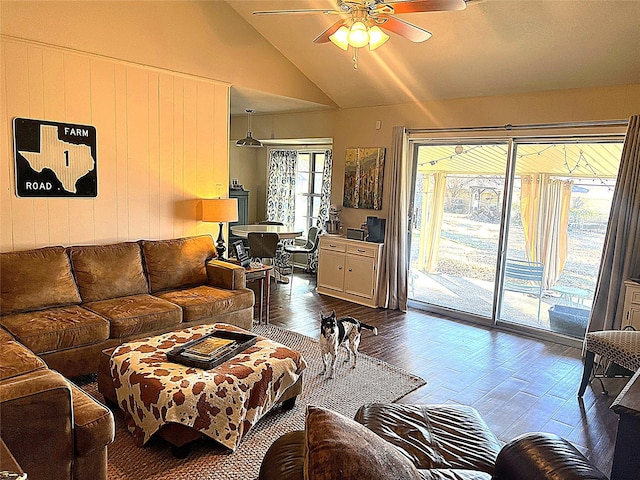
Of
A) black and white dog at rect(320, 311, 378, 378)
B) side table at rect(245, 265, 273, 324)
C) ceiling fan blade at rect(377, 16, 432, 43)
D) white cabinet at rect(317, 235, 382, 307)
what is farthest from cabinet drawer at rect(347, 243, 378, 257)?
ceiling fan blade at rect(377, 16, 432, 43)

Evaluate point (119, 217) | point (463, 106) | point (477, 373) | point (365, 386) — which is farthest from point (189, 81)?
point (477, 373)

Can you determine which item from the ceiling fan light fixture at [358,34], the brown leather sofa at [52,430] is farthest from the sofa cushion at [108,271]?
the ceiling fan light fixture at [358,34]

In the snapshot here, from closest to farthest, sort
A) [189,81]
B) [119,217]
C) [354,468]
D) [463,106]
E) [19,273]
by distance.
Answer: [354,468] < [19,273] < [119,217] < [189,81] < [463,106]

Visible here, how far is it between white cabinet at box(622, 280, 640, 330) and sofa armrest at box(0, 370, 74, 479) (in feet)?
14.0

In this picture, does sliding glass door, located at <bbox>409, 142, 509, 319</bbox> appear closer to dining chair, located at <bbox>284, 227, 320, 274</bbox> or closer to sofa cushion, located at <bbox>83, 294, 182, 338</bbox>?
dining chair, located at <bbox>284, 227, 320, 274</bbox>

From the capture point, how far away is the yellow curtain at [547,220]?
15.8 feet

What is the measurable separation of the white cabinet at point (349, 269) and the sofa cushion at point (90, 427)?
407 centimetres

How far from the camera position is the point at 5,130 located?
3.67 meters

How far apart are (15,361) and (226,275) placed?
2.09m

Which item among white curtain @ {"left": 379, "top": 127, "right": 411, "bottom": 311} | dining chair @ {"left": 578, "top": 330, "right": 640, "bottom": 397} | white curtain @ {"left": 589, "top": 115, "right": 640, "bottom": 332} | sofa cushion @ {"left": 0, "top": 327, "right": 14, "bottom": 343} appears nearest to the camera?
sofa cushion @ {"left": 0, "top": 327, "right": 14, "bottom": 343}

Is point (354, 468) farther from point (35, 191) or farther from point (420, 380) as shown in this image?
point (35, 191)

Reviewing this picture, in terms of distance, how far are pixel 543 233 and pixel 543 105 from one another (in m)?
1.32

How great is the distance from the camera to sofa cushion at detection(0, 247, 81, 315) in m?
3.44

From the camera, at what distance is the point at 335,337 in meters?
3.64
